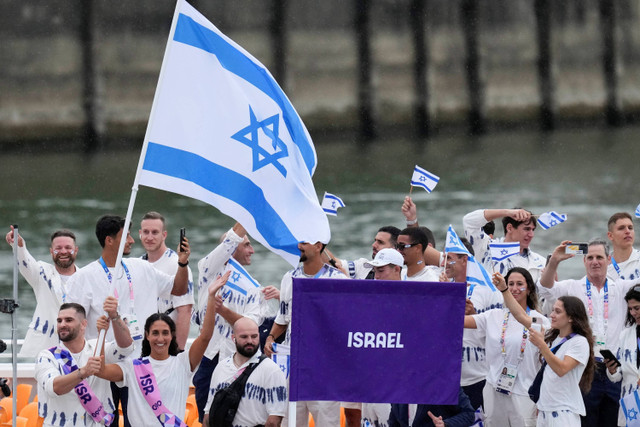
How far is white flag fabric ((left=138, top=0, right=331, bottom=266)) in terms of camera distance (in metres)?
6.14

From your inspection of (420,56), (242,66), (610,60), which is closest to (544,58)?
(610,60)

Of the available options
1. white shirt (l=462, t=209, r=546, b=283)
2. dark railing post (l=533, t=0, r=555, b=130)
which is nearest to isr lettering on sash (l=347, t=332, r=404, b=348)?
white shirt (l=462, t=209, r=546, b=283)

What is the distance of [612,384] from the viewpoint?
7.61 m

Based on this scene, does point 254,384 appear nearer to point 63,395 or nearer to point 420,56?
point 63,395

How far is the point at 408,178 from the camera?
29.8m

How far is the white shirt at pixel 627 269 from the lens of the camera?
797cm

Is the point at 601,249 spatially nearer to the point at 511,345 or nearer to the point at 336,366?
the point at 511,345

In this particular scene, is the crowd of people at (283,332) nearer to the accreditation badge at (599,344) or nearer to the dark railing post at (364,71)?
the accreditation badge at (599,344)

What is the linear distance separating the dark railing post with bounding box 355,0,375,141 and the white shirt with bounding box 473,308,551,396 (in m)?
21.0

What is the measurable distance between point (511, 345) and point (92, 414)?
8.60ft

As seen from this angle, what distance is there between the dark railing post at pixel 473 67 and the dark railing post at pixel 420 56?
1080 mm

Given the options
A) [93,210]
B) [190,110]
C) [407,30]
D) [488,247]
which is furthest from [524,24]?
[190,110]

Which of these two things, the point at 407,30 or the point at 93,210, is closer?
the point at 93,210

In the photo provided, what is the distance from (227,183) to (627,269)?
3175 mm
